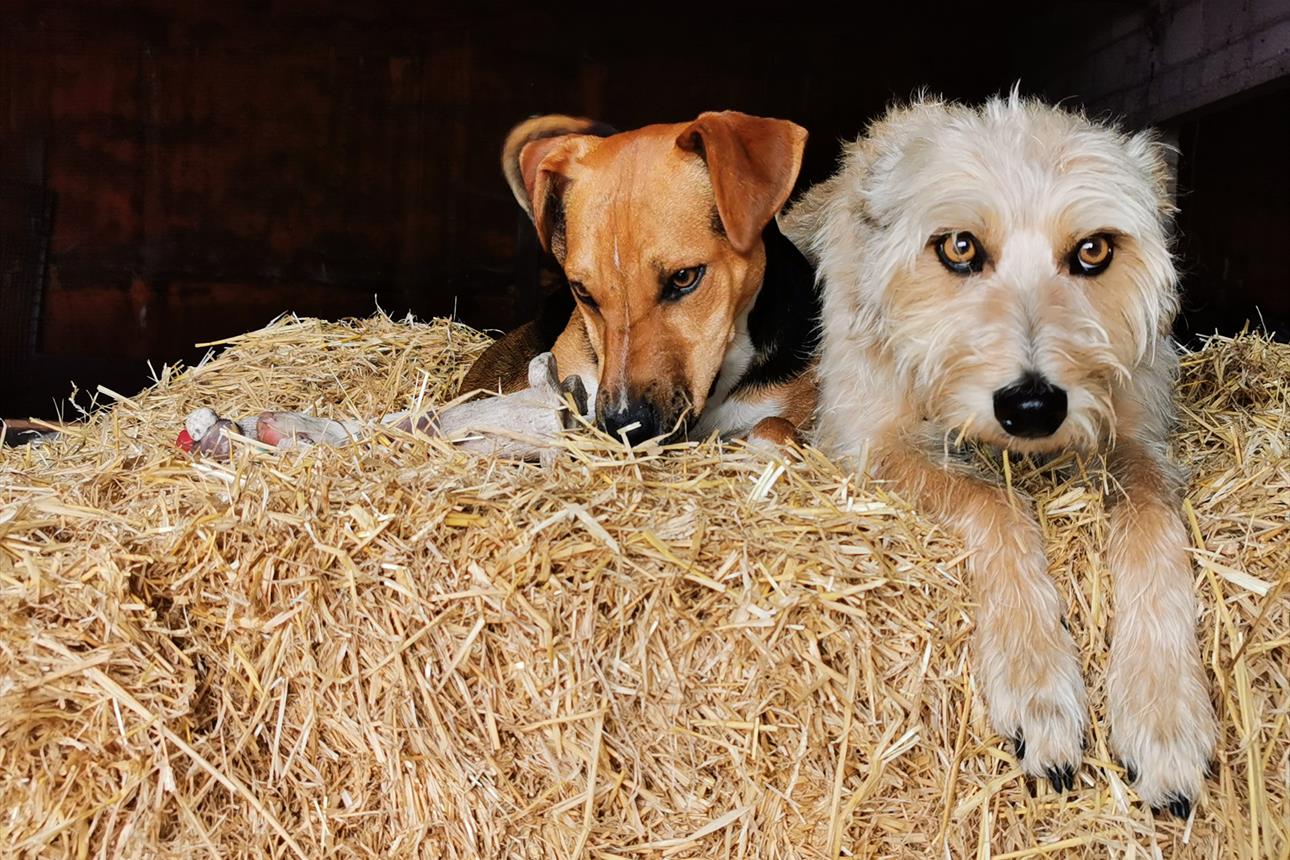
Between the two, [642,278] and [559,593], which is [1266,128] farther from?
[559,593]

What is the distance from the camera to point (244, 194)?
16.5 ft

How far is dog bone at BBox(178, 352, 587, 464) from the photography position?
2352 millimetres

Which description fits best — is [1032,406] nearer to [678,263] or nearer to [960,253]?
[960,253]

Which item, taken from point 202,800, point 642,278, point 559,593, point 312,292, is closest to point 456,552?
point 559,593

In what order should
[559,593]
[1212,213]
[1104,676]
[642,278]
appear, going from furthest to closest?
[1212,213] → [642,278] → [1104,676] → [559,593]

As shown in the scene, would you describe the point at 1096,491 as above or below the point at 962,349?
below

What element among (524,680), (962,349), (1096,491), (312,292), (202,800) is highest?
(962,349)

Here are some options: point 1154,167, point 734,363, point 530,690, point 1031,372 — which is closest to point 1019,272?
point 1031,372

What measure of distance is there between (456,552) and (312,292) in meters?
3.73

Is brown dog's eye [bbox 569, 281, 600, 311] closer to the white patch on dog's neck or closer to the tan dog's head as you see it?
the tan dog's head

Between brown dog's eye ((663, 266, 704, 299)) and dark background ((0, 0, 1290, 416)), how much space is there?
2868mm

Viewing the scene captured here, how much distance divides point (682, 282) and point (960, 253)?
733mm

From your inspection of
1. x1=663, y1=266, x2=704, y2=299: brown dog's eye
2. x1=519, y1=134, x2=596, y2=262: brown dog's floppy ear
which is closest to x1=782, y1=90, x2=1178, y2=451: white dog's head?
x1=663, y1=266, x2=704, y2=299: brown dog's eye

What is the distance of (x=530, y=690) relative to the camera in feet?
5.53
